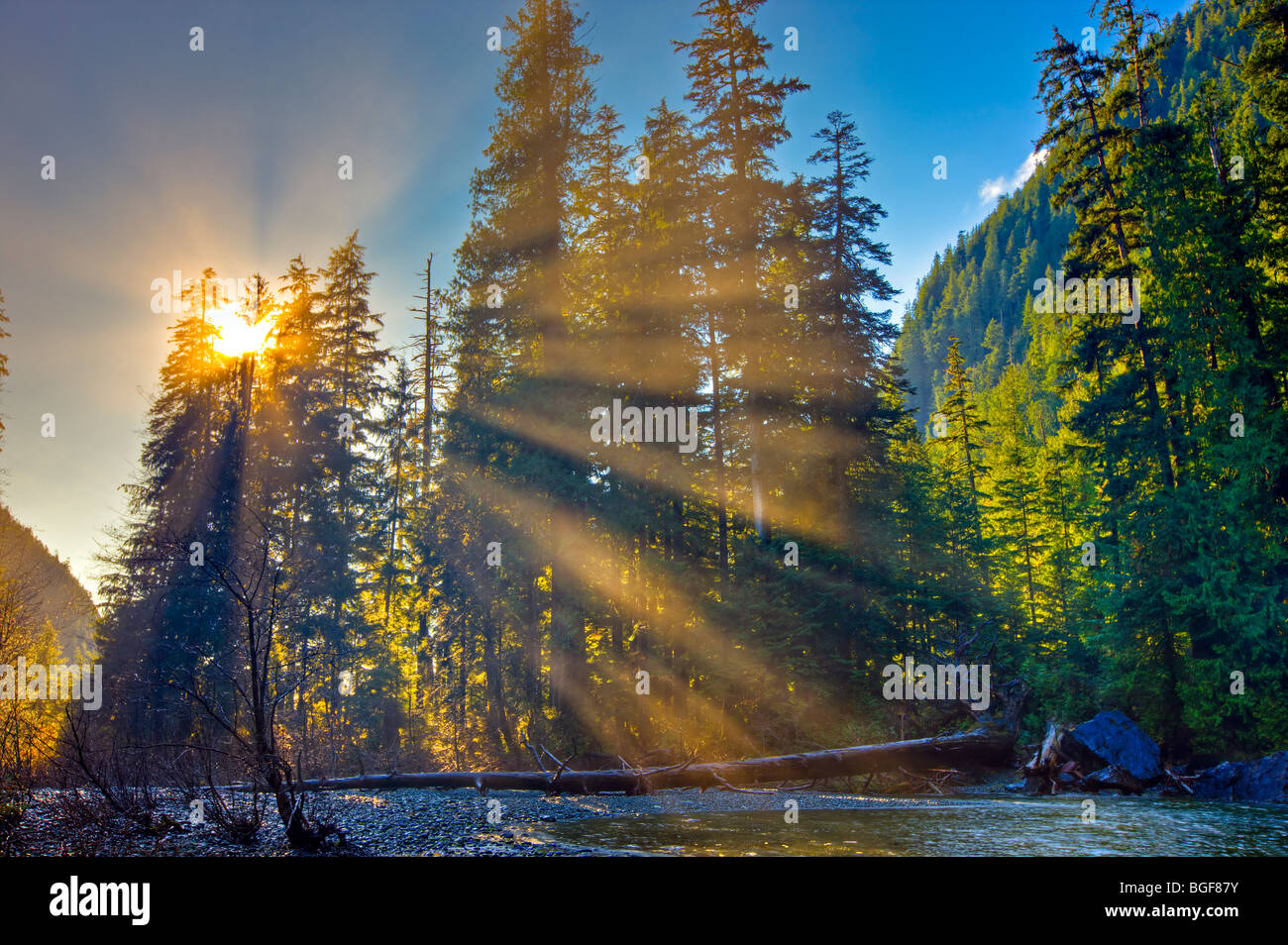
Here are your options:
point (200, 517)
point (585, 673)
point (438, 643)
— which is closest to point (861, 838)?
point (585, 673)

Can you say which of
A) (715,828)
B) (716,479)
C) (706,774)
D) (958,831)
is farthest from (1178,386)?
(715,828)

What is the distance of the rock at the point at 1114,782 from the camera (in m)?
14.4

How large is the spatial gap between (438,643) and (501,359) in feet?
33.6

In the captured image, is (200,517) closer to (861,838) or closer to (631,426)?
(631,426)

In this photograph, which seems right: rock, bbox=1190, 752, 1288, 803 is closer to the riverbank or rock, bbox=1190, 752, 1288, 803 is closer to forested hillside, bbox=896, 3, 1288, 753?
the riverbank

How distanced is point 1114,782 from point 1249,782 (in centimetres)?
233

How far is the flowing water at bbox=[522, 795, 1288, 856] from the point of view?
8078mm

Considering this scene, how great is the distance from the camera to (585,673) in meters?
21.0

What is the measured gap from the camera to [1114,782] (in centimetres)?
1450

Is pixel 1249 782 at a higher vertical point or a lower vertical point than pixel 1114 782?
higher

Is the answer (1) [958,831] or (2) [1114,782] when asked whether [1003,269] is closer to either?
(2) [1114,782]

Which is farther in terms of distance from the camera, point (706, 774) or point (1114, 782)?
point (706, 774)

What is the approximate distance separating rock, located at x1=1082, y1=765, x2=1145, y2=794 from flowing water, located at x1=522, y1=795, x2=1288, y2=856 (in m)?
1.55
